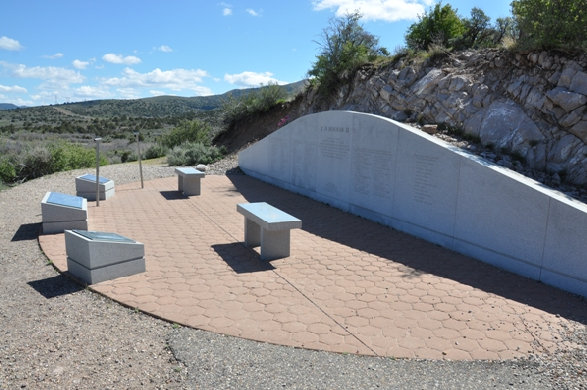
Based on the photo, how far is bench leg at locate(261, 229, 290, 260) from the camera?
625 cm

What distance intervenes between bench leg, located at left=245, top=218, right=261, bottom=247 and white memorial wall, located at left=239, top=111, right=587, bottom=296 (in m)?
2.58

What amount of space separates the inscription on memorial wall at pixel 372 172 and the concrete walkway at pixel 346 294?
80cm

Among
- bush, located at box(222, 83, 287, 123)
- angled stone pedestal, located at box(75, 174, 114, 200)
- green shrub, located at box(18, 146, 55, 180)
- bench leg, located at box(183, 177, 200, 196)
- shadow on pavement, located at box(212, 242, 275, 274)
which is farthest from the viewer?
bush, located at box(222, 83, 287, 123)

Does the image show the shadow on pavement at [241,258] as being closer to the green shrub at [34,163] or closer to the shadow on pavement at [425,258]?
the shadow on pavement at [425,258]

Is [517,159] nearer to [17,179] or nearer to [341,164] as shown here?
[341,164]

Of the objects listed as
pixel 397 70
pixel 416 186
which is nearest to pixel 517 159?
pixel 416 186

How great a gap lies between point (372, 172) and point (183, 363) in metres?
5.74

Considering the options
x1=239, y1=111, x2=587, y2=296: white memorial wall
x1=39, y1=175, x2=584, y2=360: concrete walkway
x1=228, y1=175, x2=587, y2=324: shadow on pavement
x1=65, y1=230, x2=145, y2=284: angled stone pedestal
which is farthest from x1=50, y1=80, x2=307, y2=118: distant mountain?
x1=65, y1=230, x2=145, y2=284: angled stone pedestal

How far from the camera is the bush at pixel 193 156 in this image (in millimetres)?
17734

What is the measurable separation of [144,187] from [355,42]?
9265 millimetres

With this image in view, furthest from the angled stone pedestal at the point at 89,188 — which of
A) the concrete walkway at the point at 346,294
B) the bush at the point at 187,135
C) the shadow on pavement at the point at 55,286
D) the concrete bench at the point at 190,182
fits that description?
the bush at the point at 187,135

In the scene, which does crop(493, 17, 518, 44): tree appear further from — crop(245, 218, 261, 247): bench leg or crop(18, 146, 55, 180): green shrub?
crop(18, 146, 55, 180): green shrub

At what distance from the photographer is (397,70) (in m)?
12.9

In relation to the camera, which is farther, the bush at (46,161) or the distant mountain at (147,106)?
the distant mountain at (147,106)
